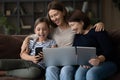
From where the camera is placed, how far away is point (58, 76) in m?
2.15

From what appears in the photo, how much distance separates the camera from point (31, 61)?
7.71 feet

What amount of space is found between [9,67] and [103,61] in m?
0.78

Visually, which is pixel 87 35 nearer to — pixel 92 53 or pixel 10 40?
pixel 92 53

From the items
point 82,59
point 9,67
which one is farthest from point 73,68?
point 9,67

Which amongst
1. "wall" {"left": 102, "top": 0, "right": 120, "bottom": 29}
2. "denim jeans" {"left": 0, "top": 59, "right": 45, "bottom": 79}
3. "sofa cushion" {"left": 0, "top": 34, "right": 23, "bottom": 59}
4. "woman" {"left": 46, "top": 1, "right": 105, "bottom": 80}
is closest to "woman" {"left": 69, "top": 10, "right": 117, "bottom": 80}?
"woman" {"left": 46, "top": 1, "right": 105, "bottom": 80}

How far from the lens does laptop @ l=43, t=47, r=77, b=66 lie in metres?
2.11

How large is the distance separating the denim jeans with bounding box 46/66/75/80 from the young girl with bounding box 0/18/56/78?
127 millimetres

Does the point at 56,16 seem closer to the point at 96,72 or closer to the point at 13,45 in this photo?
the point at 13,45

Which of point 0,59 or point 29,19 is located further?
point 29,19

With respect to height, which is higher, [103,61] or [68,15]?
[68,15]

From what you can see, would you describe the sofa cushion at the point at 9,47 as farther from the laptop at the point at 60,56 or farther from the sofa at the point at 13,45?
the laptop at the point at 60,56

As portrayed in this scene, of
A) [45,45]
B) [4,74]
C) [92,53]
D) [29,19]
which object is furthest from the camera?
[29,19]

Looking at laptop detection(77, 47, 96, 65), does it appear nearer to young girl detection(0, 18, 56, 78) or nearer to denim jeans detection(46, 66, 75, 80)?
denim jeans detection(46, 66, 75, 80)

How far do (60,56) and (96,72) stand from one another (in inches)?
12.1
